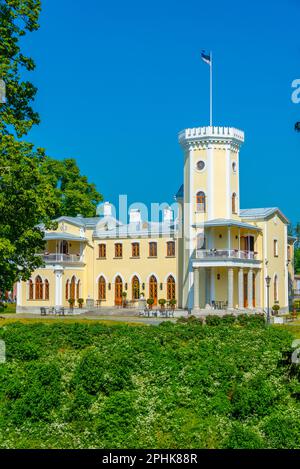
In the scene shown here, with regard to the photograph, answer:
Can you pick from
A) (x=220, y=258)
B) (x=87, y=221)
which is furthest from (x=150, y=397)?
(x=87, y=221)

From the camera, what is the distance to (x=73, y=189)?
5500 cm

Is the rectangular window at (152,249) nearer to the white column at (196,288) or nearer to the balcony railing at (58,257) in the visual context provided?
the white column at (196,288)

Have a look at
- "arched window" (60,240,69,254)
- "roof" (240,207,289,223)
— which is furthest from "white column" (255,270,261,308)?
"arched window" (60,240,69,254)

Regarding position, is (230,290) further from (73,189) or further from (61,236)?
(73,189)

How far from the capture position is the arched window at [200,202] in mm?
42500

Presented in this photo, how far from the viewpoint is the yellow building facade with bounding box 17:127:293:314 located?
4175 centimetres

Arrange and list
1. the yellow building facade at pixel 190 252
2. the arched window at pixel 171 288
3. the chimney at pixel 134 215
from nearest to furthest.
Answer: the yellow building facade at pixel 190 252 < the arched window at pixel 171 288 < the chimney at pixel 134 215

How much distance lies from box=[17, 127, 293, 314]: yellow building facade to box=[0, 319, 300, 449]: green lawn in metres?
23.8

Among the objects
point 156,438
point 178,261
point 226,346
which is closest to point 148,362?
point 226,346

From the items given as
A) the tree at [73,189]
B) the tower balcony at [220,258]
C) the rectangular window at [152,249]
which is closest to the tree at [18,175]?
the tower balcony at [220,258]

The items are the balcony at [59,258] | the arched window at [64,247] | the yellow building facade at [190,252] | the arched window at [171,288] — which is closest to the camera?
the yellow building facade at [190,252]

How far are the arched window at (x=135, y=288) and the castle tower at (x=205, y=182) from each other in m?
4.03
